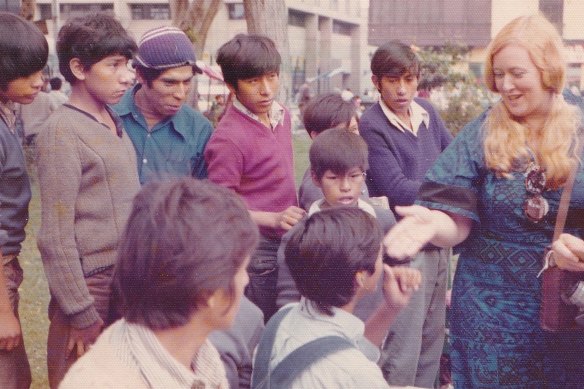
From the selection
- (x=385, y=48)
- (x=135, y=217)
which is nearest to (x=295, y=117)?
(x=385, y=48)

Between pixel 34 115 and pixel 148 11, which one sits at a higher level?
pixel 148 11

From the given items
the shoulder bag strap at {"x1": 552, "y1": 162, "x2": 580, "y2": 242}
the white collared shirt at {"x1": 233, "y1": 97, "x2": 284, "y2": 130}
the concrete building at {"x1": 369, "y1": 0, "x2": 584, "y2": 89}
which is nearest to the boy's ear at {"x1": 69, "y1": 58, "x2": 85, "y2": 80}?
the white collared shirt at {"x1": 233, "y1": 97, "x2": 284, "y2": 130}

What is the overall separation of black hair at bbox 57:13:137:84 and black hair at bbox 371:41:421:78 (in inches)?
52.8

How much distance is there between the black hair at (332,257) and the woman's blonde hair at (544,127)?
1.99ft

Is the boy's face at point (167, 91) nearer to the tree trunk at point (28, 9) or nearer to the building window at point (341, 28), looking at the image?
the tree trunk at point (28, 9)

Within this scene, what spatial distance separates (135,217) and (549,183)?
147cm

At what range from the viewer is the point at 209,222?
60.6 inches

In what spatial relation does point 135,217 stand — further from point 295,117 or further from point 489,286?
point 295,117

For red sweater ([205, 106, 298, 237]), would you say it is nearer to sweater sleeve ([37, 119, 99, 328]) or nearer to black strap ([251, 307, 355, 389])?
sweater sleeve ([37, 119, 99, 328])

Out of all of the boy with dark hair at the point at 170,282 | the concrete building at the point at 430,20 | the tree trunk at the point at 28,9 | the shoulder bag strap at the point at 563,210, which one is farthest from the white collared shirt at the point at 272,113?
the concrete building at the point at 430,20

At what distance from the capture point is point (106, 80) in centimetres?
291

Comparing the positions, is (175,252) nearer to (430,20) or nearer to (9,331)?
(9,331)

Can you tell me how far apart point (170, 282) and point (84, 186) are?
4.40ft

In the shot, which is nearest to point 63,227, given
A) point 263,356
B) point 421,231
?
point 263,356
